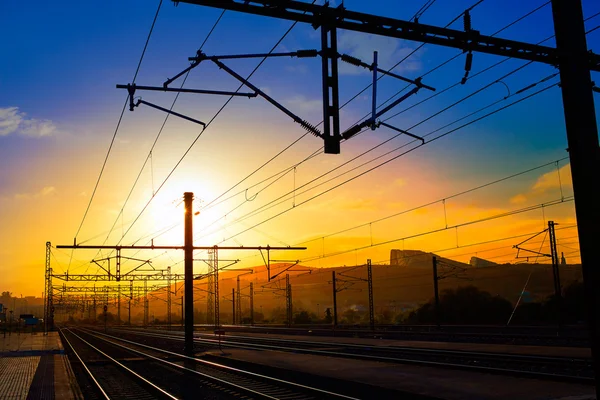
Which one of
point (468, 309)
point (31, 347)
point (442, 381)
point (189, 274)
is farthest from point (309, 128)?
point (468, 309)

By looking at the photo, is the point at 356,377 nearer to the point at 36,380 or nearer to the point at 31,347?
the point at 36,380

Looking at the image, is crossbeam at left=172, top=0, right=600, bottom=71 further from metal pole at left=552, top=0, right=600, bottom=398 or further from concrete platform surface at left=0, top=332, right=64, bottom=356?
concrete platform surface at left=0, top=332, right=64, bottom=356

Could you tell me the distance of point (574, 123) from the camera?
10.4m

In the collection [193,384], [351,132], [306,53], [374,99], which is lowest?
[193,384]

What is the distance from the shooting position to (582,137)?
33.8ft

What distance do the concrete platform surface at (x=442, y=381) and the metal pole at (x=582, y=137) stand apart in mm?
5022

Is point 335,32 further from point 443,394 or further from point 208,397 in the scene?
point 208,397

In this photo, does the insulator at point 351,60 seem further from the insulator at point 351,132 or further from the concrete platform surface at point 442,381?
the concrete platform surface at point 442,381

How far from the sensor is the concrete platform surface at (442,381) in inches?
582

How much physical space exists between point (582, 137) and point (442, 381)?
10.0m

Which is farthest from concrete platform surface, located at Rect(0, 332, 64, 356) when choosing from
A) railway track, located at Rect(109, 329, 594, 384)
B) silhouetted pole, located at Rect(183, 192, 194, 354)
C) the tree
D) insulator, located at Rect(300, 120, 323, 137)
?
the tree

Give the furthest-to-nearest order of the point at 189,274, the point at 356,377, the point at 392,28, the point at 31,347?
the point at 31,347 → the point at 189,274 → the point at 356,377 → the point at 392,28

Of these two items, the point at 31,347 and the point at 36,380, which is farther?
the point at 31,347

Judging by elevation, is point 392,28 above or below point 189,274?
above
